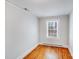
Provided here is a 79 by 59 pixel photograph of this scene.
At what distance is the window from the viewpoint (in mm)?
4895

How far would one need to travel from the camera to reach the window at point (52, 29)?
4.89 m

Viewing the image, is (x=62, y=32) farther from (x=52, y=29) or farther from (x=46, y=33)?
(x=46, y=33)

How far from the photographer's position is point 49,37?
16.7 ft

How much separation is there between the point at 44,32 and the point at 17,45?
2.93 metres

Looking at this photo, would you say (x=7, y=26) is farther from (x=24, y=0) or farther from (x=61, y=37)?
(x=61, y=37)

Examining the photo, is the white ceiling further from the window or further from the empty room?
the window

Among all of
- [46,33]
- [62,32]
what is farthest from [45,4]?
[46,33]

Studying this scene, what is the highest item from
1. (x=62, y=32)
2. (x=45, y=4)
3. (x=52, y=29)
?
(x=45, y=4)

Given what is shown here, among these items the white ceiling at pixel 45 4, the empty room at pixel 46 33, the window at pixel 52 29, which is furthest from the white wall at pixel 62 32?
the white ceiling at pixel 45 4

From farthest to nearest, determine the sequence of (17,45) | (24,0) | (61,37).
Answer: (61,37) < (17,45) < (24,0)

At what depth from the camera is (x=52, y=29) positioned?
504 centimetres
